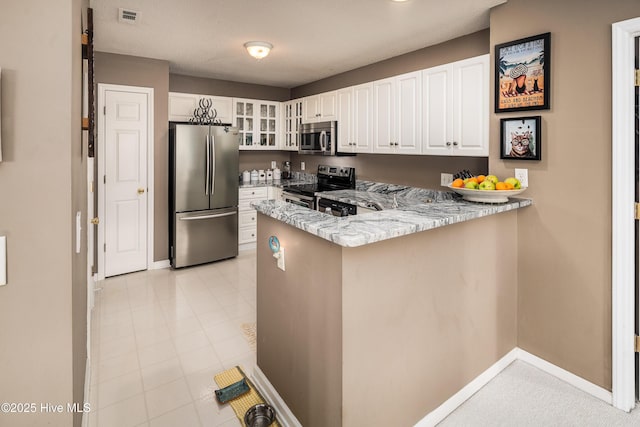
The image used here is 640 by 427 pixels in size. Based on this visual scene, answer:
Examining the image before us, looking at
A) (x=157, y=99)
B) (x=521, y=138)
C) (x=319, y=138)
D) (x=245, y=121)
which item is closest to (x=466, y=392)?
(x=521, y=138)

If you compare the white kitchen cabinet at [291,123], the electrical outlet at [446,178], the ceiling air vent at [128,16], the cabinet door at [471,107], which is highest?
the ceiling air vent at [128,16]

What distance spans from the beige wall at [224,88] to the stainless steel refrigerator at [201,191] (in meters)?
0.86

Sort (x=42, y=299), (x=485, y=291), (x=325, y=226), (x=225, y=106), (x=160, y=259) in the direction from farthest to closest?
1. (x=225, y=106)
2. (x=160, y=259)
3. (x=485, y=291)
4. (x=325, y=226)
5. (x=42, y=299)

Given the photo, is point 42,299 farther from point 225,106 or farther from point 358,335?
point 225,106

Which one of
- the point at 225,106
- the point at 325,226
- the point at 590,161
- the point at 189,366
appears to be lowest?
the point at 189,366

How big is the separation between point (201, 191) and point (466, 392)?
3602 millimetres

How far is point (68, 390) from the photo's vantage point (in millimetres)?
1156

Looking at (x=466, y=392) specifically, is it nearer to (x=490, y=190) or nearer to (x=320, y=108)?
(x=490, y=190)

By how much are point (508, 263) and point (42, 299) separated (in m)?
2.52

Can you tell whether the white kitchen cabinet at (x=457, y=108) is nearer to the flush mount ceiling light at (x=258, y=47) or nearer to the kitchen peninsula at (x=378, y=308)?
the kitchen peninsula at (x=378, y=308)

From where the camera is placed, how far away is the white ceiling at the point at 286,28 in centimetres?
268

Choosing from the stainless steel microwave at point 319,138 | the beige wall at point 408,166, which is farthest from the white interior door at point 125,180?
the beige wall at point 408,166

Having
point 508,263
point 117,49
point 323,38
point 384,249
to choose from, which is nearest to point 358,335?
point 384,249

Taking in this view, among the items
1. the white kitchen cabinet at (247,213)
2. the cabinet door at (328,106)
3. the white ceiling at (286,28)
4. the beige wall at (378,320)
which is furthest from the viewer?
the white kitchen cabinet at (247,213)
